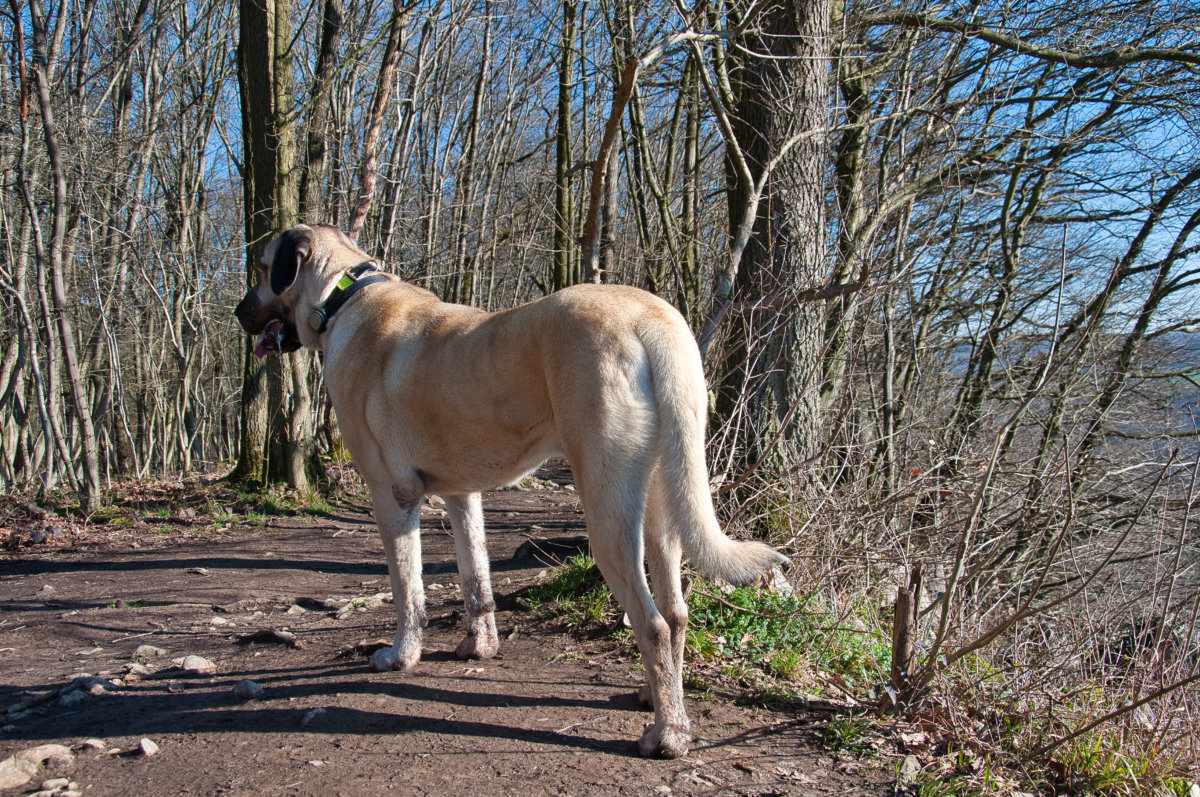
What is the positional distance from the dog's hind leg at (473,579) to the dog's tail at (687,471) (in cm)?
148

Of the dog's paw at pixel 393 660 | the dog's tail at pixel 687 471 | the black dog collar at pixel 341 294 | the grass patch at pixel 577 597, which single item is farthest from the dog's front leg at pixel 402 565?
the dog's tail at pixel 687 471

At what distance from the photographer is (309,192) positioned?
9562 millimetres

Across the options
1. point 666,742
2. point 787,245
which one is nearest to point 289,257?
point 787,245

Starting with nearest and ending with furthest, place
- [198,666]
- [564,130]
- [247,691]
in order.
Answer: [247,691], [198,666], [564,130]

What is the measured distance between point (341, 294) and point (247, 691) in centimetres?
209

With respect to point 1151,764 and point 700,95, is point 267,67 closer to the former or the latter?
point 700,95

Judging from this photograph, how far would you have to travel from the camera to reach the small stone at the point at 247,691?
346 centimetres

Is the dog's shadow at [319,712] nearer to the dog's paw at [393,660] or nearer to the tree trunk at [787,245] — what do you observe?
the dog's paw at [393,660]

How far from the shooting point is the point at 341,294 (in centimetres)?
425

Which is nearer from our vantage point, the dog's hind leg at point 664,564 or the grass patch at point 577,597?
the dog's hind leg at point 664,564

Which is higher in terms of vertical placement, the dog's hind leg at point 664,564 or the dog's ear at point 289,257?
the dog's ear at point 289,257

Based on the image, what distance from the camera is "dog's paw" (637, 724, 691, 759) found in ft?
9.09

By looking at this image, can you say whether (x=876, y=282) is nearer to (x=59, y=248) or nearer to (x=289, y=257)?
(x=289, y=257)

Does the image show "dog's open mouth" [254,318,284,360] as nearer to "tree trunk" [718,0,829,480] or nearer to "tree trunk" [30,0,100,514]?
"tree trunk" [718,0,829,480]
